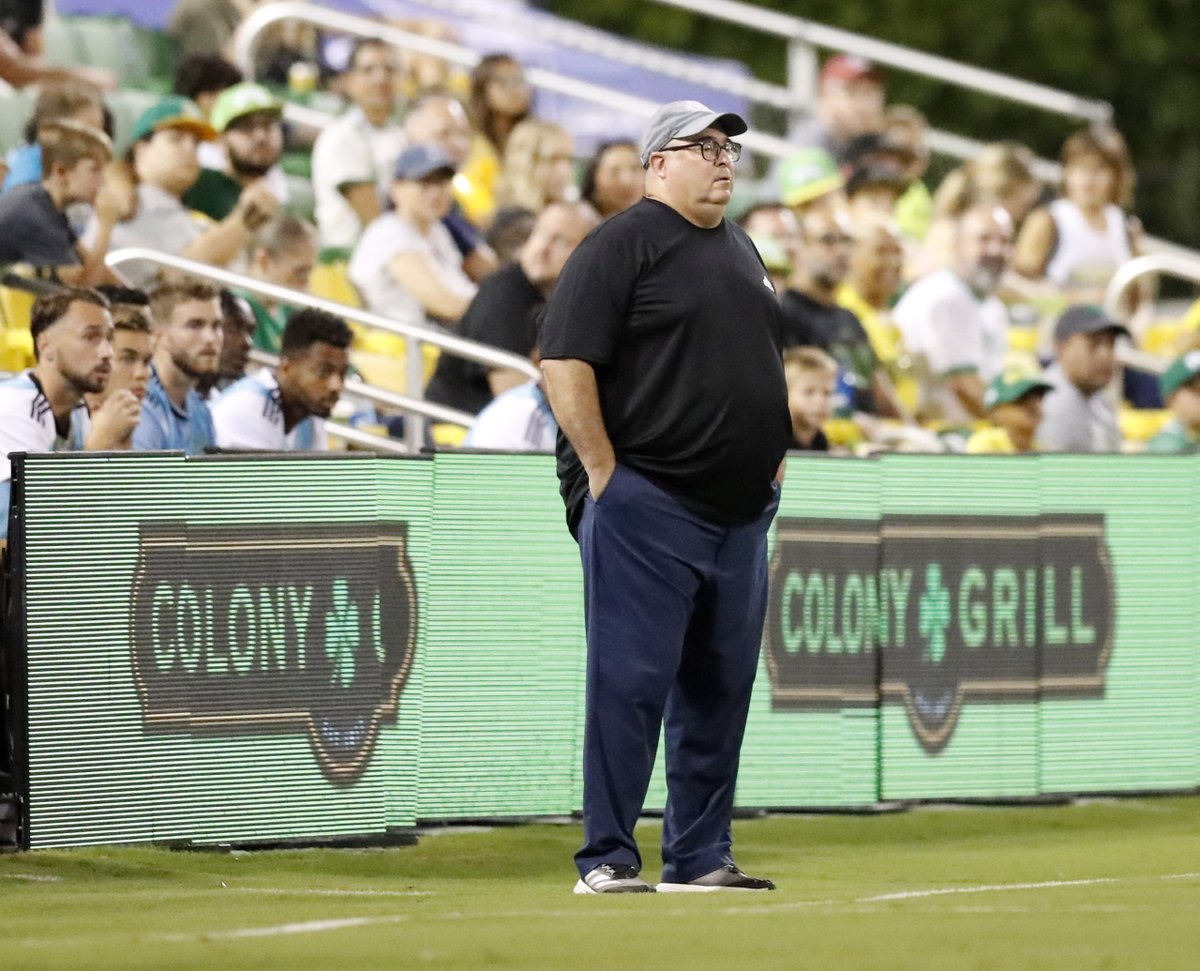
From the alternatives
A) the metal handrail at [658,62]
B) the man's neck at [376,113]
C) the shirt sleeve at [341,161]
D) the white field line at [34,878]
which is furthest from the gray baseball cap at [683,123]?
the metal handrail at [658,62]

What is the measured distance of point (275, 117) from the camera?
13047 mm

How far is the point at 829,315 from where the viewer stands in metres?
13.5

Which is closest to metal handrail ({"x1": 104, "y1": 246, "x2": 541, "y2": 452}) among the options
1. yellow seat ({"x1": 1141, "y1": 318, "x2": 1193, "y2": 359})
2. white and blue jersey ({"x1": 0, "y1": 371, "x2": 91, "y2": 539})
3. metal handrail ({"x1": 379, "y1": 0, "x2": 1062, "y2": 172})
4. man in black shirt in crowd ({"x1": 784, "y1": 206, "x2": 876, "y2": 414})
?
white and blue jersey ({"x1": 0, "y1": 371, "x2": 91, "y2": 539})

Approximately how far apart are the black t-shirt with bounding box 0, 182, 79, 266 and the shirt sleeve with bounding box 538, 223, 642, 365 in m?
4.21

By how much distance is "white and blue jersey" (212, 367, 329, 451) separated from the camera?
10.2m

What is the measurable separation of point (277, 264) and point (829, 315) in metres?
3.08

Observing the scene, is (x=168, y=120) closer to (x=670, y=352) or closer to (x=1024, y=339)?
(x=670, y=352)

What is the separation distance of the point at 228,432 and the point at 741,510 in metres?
3.41

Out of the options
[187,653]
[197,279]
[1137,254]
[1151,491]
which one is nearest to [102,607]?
[187,653]

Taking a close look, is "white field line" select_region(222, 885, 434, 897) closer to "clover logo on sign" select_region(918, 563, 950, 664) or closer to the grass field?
the grass field

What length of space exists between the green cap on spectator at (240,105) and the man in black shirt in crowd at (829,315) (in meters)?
2.84

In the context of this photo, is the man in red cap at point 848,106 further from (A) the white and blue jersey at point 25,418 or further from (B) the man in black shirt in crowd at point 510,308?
(A) the white and blue jersey at point 25,418

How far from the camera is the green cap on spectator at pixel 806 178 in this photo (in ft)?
51.3

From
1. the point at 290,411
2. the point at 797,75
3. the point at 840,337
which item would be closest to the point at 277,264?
the point at 290,411
